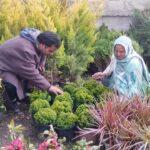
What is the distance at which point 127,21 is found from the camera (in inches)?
328

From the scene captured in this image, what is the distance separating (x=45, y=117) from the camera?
497cm

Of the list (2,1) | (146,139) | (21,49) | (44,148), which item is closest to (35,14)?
(2,1)

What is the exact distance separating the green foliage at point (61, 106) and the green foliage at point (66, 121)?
15cm

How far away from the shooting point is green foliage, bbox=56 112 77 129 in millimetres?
4953

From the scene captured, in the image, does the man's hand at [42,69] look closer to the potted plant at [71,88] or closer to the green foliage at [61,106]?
the potted plant at [71,88]

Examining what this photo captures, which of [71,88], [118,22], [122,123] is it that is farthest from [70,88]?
[118,22]

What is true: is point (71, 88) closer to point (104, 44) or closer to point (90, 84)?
point (90, 84)

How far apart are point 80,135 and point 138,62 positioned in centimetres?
137

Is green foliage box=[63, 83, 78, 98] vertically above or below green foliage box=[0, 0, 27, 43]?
below

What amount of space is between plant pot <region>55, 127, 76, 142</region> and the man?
62 centimetres

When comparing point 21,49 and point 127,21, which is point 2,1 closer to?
point 21,49

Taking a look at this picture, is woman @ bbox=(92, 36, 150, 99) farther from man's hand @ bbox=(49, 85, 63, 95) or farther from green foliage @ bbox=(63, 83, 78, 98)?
man's hand @ bbox=(49, 85, 63, 95)

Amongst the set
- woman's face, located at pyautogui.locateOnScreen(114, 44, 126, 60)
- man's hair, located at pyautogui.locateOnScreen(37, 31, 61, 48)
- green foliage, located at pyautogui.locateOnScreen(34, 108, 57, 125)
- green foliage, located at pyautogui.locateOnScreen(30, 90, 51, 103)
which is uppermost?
man's hair, located at pyautogui.locateOnScreen(37, 31, 61, 48)

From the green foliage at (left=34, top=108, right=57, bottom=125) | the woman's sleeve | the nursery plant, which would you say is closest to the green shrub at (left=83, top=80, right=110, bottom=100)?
the nursery plant
